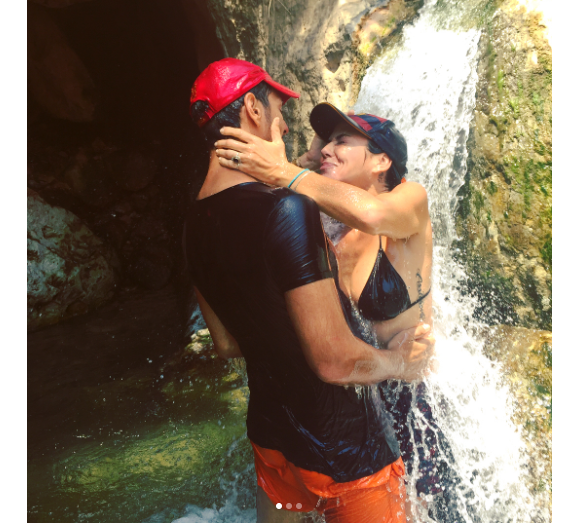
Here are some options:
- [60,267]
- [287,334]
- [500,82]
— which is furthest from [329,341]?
[60,267]

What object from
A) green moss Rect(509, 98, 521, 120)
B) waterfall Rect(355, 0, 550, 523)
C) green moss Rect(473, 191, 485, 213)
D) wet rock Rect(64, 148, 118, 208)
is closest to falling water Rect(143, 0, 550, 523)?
waterfall Rect(355, 0, 550, 523)

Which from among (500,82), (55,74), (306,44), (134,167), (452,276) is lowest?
(452,276)

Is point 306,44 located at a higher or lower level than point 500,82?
higher

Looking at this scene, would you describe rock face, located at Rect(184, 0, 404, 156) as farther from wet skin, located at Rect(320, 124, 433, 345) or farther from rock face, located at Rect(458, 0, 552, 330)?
wet skin, located at Rect(320, 124, 433, 345)

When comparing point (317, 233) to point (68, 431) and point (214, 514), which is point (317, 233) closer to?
point (214, 514)

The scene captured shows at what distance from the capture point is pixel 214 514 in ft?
7.57

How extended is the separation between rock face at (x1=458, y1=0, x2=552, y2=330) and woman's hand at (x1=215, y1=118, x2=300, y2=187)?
1714 mm

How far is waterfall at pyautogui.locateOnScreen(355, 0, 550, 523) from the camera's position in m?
2.06

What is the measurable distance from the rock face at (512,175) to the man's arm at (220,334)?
5.47 ft

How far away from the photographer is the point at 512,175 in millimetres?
2537

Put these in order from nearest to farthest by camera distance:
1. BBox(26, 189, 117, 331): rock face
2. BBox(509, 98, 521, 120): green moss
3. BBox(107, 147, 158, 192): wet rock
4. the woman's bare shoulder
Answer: the woman's bare shoulder → BBox(509, 98, 521, 120): green moss → BBox(26, 189, 117, 331): rock face → BBox(107, 147, 158, 192): wet rock

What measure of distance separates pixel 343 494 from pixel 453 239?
1.88 metres

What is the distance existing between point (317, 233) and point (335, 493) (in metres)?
0.81

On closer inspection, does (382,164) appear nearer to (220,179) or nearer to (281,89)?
(281,89)
